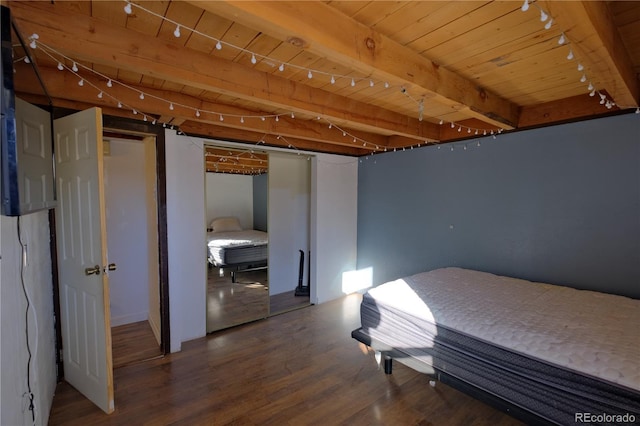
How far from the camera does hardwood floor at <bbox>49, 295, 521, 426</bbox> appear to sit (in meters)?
2.08

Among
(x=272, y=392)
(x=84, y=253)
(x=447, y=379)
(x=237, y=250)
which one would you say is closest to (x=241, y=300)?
(x=237, y=250)

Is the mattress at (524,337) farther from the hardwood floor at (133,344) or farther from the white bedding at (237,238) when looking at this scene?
the white bedding at (237,238)

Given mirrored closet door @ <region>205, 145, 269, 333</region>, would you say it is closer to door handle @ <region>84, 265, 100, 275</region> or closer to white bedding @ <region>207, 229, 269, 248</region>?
white bedding @ <region>207, 229, 269, 248</region>

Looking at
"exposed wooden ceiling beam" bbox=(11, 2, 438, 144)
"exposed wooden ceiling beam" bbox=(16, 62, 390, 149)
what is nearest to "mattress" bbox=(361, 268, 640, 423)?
"exposed wooden ceiling beam" bbox=(11, 2, 438, 144)

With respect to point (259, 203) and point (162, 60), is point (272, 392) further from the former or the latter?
point (259, 203)

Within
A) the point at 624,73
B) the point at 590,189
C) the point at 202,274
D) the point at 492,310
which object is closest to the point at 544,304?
the point at 492,310

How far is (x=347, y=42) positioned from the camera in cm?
142

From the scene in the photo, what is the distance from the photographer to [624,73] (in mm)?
1779

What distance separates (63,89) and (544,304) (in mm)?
3733

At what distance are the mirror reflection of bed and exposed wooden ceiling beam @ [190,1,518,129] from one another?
2.32 metres

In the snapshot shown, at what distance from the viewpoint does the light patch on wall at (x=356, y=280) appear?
4.60m

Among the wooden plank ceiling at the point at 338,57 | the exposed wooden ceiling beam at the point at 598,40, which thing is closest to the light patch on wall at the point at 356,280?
the wooden plank ceiling at the point at 338,57

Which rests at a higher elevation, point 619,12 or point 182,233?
point 619,12

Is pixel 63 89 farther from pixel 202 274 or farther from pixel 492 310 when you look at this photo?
pixel 492 310
